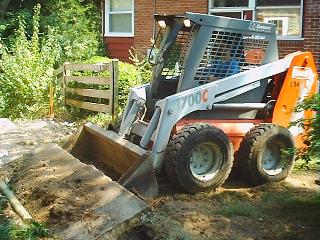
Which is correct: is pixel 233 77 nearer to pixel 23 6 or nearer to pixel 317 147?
pixel 317 147

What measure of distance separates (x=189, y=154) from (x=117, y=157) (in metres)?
1.09

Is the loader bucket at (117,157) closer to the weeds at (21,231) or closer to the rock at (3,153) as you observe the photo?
the weeds at (21,231)

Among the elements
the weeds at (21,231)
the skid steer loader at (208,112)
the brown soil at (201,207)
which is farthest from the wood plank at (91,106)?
the weeds at (21,231)

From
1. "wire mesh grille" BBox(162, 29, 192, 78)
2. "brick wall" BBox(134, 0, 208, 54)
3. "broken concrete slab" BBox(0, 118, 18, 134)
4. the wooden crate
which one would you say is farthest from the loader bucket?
"brick wall" BBox(134, 0, 208, 54)

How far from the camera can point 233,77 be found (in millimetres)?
6676

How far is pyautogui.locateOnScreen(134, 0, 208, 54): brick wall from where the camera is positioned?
14508 mm

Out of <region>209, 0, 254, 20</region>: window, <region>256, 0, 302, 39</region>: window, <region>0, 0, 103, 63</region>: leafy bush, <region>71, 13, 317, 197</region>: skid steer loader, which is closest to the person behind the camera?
<region>71, 13, 317, 197</region>: skid steer loader

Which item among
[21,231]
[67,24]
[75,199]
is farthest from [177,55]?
[67,24]

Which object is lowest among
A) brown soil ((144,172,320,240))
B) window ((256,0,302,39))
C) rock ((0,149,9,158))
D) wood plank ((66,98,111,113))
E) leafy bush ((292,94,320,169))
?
brown soil ((144,172,320,240))

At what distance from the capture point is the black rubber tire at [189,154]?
5980mm

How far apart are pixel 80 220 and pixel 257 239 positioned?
174 cm

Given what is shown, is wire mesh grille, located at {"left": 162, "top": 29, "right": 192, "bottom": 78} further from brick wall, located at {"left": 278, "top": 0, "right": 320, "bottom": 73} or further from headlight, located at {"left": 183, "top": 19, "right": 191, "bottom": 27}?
brick wall, located at {"left": 278, "top": 0, "right": 320, "bottom": 73}

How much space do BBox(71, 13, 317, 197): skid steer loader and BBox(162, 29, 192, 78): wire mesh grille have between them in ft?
0.05

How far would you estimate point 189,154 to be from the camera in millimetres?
Result: 6051
